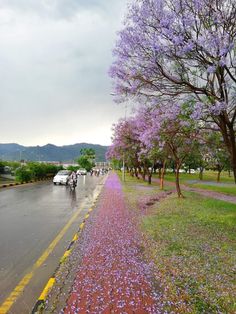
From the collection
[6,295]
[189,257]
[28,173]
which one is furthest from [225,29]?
[28,173]

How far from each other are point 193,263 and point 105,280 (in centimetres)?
191

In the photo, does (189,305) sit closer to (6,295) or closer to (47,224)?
(6,295)

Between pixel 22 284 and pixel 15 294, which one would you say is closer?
pixel 15 294

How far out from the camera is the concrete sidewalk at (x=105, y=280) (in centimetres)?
445

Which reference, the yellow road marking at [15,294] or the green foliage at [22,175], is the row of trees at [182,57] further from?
the green foliage at [22,175]

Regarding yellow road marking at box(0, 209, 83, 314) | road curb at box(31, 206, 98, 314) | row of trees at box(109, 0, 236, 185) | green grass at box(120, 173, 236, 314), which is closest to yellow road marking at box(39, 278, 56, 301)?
road curb at box(31, 206, 98, 314)

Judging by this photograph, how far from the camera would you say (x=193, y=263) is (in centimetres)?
631

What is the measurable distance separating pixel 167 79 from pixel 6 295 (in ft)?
23.7

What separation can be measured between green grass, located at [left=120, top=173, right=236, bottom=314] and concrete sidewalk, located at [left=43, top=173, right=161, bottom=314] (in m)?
0.28

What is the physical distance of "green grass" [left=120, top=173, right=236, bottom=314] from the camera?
15.0ft

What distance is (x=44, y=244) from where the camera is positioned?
8.18 metres

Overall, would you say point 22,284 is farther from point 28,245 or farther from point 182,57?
point 182,57

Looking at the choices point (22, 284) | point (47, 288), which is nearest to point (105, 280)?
point (47, 288)

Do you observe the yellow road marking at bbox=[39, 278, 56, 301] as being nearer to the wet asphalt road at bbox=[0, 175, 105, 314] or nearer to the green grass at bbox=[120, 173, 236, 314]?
the wet asphalt road at bbox=[0, 175, 105, 314]
